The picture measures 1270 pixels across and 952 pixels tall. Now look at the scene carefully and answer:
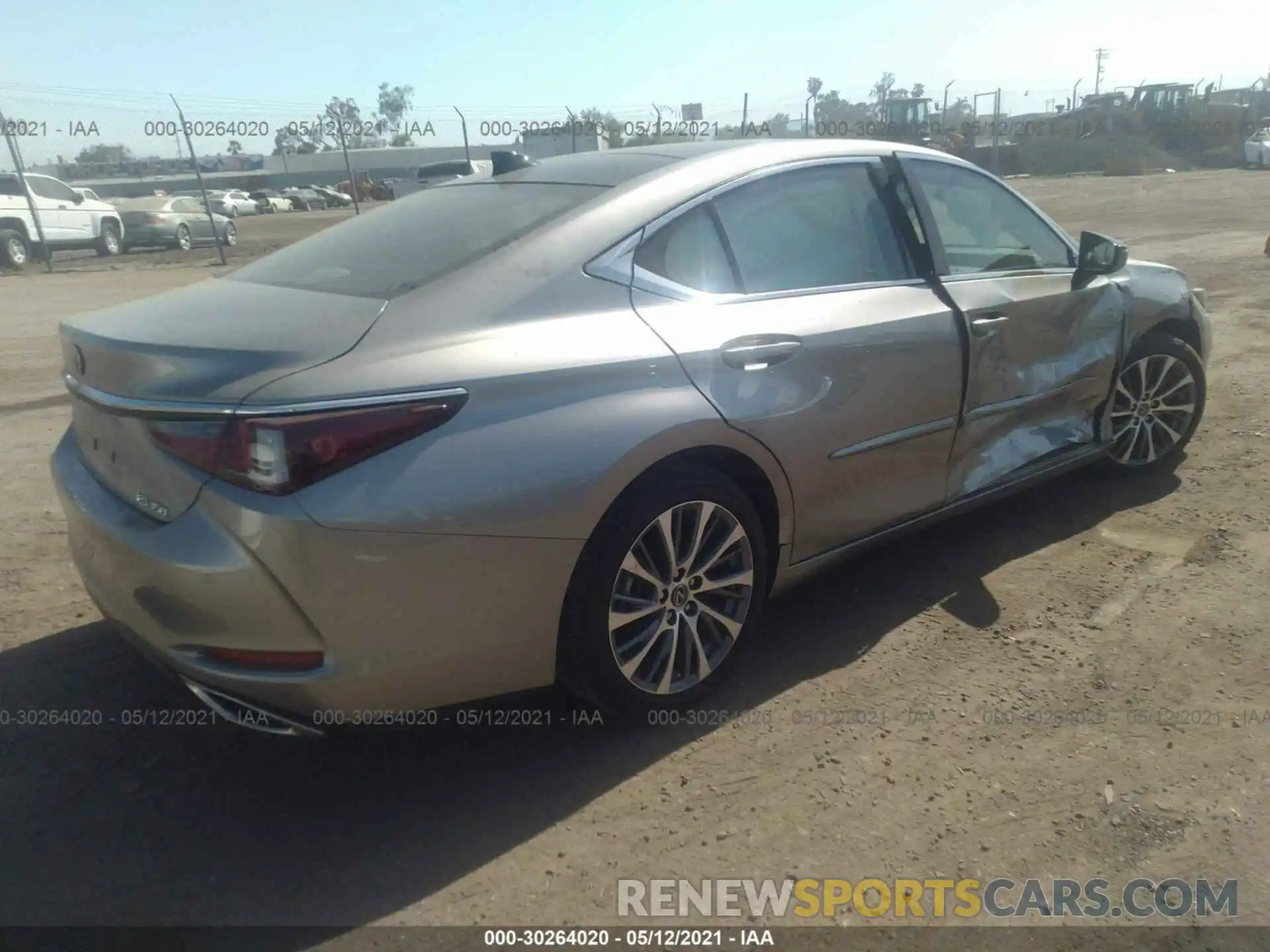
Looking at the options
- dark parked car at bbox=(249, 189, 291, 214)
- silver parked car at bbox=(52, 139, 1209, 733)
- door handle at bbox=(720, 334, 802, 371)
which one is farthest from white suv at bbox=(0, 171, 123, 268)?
dark parked car at bbox=(249, 189, 291, 214)

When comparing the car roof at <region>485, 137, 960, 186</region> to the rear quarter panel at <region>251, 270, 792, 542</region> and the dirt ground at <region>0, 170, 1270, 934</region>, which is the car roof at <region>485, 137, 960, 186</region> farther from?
the dirt ground at <region>0, 170, 1270, 934</region>

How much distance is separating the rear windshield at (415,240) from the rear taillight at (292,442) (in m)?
0.47

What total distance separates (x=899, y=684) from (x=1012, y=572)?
3.43 ft

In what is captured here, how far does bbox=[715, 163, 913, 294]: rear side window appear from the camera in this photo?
124 inches

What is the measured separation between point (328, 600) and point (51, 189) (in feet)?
68.9

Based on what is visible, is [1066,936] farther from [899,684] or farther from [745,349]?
[745,349]

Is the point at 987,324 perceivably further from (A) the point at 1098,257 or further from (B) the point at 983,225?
(A) the point at 1098,257

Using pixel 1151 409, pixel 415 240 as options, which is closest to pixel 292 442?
pixel 415 240

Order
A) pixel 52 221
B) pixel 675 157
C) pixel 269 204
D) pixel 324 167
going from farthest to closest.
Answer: pixel 324 167 → pixel 269 204 → pixel 52 221 → pixel 675 157

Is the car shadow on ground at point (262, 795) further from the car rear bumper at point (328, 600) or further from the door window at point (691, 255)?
the door window at point (691, 255)

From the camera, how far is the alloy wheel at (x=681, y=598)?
2.77 metres

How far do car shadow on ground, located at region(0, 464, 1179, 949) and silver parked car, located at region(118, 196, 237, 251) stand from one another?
20.2 meters

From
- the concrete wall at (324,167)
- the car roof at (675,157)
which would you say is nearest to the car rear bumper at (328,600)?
the car roof at (675,157)

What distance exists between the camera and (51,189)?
19.4 metres
